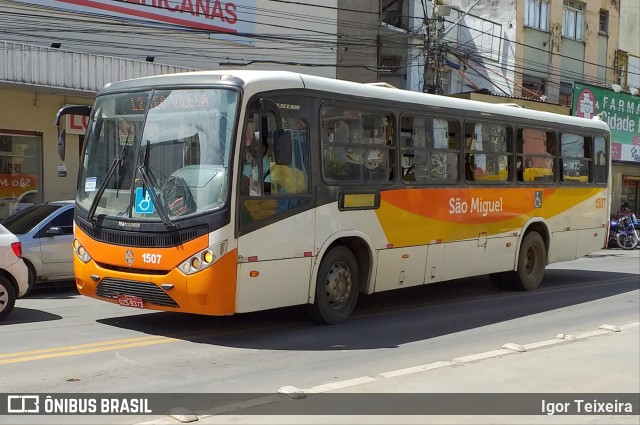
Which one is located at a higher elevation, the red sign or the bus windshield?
the red sign

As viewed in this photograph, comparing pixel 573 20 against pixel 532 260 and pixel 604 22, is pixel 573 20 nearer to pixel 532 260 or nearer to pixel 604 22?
pixel 604 22

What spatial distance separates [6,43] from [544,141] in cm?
1091

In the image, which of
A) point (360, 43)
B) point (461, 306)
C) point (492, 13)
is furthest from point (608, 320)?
point (492, 13)

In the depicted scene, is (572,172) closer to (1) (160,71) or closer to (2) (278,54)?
(1) (160,71)

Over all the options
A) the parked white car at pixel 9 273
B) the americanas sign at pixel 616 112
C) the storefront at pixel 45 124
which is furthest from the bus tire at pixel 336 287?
the americanas sign at pixel 616 112

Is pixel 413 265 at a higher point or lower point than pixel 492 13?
lower

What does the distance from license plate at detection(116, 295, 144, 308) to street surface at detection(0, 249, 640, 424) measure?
41cm

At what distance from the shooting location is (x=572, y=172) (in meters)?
15.0

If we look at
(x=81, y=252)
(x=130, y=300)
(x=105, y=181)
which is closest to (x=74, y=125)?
(x=81, y=252)

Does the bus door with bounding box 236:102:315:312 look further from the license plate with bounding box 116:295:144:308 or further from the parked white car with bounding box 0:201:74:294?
the parked white car with bounding box 0:201:74:294

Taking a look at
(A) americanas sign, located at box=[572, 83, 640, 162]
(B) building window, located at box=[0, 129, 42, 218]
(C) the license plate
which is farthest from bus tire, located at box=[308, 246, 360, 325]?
(A) americanas sign, located at box=[572, 83, 640, 162]

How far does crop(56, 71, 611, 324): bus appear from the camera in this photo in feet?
27.3

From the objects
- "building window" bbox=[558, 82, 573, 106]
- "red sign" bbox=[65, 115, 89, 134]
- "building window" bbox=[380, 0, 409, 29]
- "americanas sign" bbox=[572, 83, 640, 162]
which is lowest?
"red sign" bbox=[65, 115, 89, 134]

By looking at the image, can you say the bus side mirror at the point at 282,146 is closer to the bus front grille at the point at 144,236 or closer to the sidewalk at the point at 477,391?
the bus front grille at the point at 144,236
